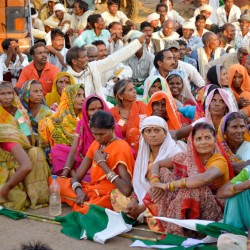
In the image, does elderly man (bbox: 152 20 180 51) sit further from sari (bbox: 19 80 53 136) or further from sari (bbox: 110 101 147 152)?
sari (bbox: 110 101 147 152)

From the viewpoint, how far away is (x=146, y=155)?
218 inches

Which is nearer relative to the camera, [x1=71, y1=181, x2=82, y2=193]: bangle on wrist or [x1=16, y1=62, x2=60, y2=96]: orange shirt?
[x1=71, y1=181, x2=82, y2=193]: bangle on wrist

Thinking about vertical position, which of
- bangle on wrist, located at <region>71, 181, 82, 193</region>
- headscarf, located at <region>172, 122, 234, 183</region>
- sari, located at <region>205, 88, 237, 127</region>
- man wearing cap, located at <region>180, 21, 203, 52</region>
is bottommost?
bangle on wrist, located at <region>71, 181, 82, 193</region>

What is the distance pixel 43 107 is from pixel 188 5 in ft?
29.4

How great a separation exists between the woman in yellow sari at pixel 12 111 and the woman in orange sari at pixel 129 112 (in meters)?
0.85

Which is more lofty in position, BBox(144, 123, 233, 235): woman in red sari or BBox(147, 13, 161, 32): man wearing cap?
BBox(147, 13, 161, 32): man wearing cap

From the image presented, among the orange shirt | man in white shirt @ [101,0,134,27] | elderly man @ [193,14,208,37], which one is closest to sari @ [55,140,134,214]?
the orange shirt

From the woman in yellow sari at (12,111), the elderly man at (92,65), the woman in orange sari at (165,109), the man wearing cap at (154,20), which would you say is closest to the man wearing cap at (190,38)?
the man wearing cap at (154,20)

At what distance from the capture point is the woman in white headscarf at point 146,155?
5.40 meters

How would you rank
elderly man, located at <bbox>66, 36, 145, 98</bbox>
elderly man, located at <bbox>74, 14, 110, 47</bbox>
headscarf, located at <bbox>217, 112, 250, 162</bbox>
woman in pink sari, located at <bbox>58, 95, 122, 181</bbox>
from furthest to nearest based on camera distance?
elderly man, located at <bbox>74, 14, 110, 47</bbox>, elderly man, located at <bbox>66, 36, 145, 98</bbox>, woman in pink sari, located at <bbox>58, 95, 122, 181</bbox>, headscarf, located at <bbox>217, 112, 250, 162</bbox>

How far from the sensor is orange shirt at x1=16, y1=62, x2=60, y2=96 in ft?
27.0

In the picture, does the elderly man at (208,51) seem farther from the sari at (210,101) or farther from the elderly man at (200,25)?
the sari at (210,101)

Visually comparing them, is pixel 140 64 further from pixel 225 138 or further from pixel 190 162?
pixel 190 162

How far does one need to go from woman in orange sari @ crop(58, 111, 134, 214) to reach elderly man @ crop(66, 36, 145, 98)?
7.32 ft
